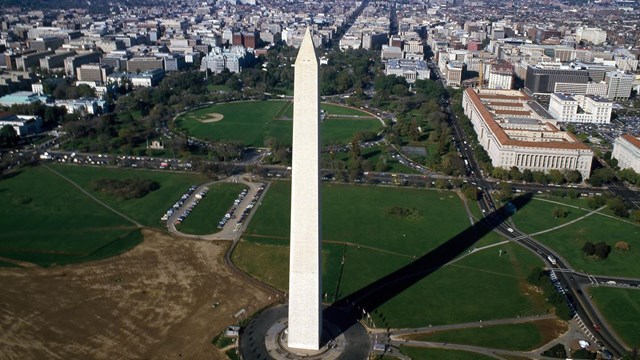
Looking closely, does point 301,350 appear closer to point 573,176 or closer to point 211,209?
point 211,209

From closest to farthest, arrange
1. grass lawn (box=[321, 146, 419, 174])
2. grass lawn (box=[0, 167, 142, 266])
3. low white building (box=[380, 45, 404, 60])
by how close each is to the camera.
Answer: grass lawn (box=[0, 167, 142, 266])
grass lawn (box=[321, 146, 419, 174])
low white building (box=[380, 45, 404, 60])

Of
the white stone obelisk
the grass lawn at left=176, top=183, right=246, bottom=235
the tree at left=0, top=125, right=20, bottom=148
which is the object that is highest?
the white stone obelisk

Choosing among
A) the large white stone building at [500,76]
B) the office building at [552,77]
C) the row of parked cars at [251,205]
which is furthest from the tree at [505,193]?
the large white stone building at [500,76]

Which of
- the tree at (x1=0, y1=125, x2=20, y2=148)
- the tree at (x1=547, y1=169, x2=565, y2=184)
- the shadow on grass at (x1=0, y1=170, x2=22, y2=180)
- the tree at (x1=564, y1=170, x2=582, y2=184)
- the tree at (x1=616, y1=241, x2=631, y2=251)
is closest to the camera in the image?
the tree at (x1=616, y1=241, x2=631, y2=251)

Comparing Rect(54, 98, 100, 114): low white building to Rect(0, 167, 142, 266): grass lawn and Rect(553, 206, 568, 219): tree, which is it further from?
Rect(553, 206, 568, 219): tree

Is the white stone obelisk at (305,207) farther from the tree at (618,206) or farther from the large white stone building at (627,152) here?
the large white stone building at (627,152)

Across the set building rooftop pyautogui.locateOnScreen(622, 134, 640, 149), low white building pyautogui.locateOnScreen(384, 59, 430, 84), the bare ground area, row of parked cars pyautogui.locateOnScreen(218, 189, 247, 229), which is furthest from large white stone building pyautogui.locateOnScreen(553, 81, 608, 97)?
the bare ground area

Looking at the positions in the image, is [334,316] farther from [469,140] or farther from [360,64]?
[360,64]

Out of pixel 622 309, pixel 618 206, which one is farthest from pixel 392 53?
pixel 622 309
